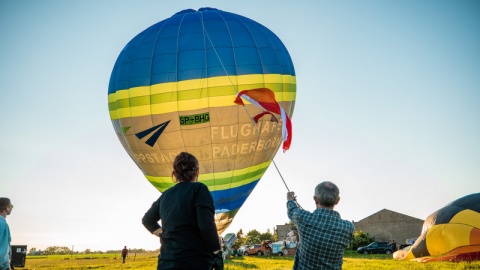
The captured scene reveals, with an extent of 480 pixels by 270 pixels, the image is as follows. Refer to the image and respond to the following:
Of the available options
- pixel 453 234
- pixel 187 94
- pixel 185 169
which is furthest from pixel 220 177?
pixel 185 169

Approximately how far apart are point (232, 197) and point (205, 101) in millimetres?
3664

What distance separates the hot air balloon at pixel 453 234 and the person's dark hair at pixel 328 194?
1154 centimetres

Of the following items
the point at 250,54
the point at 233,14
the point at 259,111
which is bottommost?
the point at 259,111

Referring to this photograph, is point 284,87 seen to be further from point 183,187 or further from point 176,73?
point 183,187

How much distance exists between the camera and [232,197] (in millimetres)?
14797

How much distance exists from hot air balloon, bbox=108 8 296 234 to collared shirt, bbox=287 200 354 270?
357 inches

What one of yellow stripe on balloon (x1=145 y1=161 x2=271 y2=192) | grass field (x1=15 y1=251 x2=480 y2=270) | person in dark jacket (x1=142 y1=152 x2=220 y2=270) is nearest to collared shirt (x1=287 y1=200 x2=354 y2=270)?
person in dark jacket (x1=142 y1=152 x2=220 y2=270)

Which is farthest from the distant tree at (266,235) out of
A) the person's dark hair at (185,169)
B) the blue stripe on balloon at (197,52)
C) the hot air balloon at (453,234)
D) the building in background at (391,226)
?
the person's dark hair at (185,169)

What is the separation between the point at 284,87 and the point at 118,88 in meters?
5.94

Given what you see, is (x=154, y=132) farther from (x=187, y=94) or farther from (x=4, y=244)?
(x=4, y=244)

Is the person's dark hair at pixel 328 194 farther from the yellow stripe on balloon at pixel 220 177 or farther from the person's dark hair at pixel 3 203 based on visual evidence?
the yellow stripe on balloon at pixel 220 177

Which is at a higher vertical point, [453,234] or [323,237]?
[323,237]

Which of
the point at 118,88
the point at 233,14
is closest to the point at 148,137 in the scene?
the point at 118,88

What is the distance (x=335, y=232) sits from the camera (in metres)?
3.71
